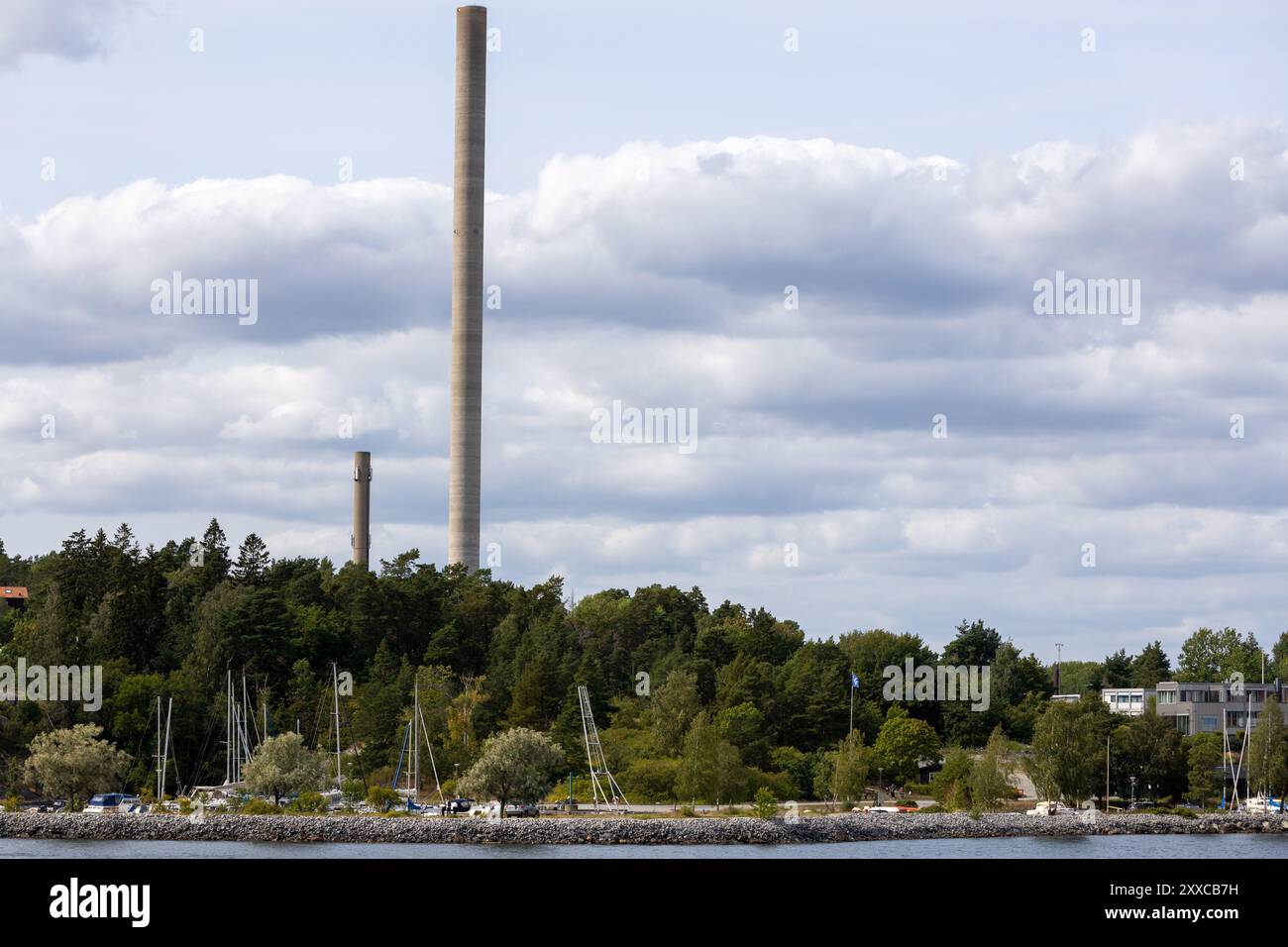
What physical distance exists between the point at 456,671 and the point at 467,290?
36041mm

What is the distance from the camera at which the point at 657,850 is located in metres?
87.5

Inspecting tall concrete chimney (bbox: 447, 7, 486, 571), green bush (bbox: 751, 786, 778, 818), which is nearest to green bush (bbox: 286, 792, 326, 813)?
green bush (bbox: 751, 786, 778, 818)

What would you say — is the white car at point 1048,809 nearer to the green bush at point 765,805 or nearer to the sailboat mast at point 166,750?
the green bush at point 765,805

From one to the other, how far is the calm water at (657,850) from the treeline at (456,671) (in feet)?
50.9

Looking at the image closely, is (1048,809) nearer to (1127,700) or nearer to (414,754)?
(414,754)

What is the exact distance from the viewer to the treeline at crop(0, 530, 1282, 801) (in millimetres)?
114688

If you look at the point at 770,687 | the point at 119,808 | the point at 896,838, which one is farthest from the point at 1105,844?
the point at 119,808

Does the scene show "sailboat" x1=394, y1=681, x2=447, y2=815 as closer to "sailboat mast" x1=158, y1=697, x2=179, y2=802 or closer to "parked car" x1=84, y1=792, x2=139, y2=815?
"sailboat mast" x1=158, y1=697, x2=179, y2=802

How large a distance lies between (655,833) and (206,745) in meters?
40.3

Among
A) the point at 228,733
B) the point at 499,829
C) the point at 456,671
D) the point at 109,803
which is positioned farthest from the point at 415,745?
the point at 456,671

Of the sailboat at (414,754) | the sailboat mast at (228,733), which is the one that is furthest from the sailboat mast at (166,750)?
the sailboat at (414,754)

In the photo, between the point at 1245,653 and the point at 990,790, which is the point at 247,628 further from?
the point at 1245,653

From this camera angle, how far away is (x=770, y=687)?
127062 mm
